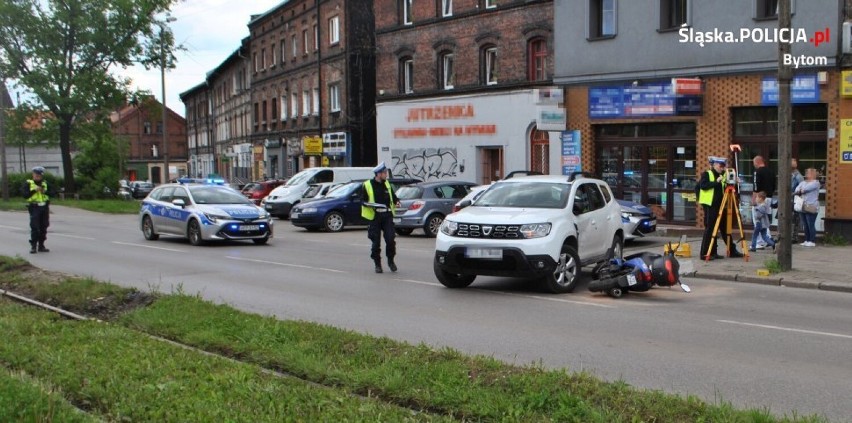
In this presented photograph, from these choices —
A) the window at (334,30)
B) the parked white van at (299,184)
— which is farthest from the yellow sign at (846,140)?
the window at (334,30)

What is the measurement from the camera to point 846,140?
18.4 meters

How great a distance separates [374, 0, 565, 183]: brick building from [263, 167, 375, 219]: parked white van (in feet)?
9.10

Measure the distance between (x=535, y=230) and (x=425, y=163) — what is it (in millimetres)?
21719

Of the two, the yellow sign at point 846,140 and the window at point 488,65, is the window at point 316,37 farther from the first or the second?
the yellow sign at point 846,140

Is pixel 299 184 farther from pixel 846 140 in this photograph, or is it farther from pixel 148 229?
pixel 846 140

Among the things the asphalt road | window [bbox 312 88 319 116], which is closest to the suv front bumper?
the asphalt road

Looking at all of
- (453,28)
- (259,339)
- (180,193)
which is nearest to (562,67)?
(453,28)

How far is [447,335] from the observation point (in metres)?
8.67

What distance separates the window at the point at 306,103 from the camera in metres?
45.1

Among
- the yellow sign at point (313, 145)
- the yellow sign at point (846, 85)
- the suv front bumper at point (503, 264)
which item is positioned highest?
the yellow sign at point (846, 85)

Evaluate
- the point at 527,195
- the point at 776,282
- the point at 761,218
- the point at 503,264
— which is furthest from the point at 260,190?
the point at 776,282

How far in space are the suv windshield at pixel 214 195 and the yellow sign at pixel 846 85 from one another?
45.2 ft

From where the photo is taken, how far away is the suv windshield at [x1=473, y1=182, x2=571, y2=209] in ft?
40.3

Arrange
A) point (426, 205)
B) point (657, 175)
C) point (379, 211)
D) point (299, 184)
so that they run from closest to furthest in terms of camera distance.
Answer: point (379, 211), point (426, 205), point (657, 175), point (299, 184)
